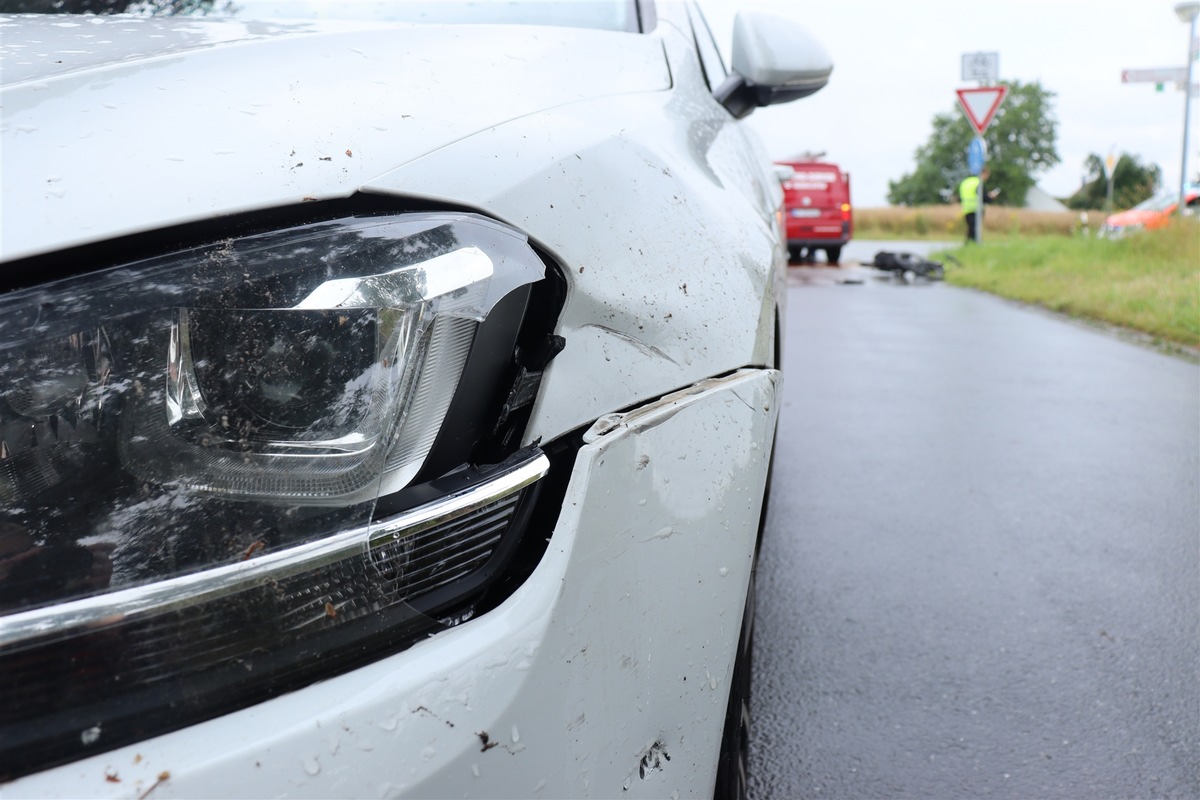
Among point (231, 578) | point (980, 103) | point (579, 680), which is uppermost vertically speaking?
point (231, 578)

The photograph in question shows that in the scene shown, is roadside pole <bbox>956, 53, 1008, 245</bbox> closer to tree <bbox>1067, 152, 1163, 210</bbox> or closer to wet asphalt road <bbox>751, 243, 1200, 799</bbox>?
wet asphalt road <bbox>751, 243, 1200, 799</bbox>

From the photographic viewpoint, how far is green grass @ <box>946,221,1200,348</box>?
292 inches

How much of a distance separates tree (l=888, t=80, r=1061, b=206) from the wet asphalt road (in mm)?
75689

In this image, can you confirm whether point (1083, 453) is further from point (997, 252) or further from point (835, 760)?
point (997, 252)

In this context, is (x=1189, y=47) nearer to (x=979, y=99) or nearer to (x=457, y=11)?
(x=979, y=99)

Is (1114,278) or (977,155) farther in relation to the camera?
(977,155)

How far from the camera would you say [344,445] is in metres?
0.85

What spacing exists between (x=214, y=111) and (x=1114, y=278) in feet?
33.9

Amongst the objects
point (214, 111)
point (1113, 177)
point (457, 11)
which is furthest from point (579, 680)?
point (1113, 177)

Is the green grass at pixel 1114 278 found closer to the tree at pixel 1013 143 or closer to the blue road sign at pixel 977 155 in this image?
the blue road sign at pixel 977 155

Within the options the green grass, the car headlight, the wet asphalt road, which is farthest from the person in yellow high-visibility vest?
the car headlight

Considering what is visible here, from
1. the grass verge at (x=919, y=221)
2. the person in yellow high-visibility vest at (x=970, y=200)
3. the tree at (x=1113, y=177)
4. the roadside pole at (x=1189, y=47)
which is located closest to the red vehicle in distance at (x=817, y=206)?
the person in yellow high-visibility vest at (x=970, y=200)

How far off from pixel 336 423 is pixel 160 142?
1.00 ft

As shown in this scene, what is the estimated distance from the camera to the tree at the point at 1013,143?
7575 centimetres
